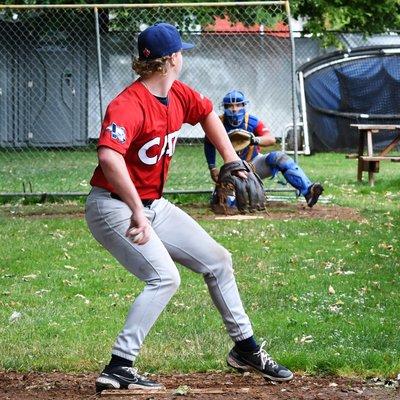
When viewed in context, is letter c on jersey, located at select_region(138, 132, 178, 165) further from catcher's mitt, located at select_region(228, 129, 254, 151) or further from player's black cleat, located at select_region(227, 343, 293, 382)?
catcher's mitt, located at select_region(228, 129, 254, 151)

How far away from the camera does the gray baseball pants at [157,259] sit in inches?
245

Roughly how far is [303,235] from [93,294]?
11.9 feet

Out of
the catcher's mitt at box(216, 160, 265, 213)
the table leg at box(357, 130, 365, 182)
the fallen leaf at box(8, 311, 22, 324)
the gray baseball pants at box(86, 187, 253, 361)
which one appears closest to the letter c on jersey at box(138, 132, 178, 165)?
the gray baseball pants at box(86, 187, 253, 361)

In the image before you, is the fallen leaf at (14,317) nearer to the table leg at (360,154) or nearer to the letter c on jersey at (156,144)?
the letter c on jersey at (156,144)

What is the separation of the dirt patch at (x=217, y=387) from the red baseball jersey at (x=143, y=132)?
3.47 ft

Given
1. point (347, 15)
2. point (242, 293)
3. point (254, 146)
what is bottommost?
point (242, 293)

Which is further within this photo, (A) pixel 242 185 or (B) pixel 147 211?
(A) pixel 242 185

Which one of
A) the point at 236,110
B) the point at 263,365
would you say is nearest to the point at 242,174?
the point at 263,365

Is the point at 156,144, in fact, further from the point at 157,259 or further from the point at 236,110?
the point at 236,110

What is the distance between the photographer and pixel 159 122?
20.6 ft

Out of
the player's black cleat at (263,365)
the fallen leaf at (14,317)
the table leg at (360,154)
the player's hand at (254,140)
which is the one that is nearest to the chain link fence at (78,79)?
the table leg at (360,154)

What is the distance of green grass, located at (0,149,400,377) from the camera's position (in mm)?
7199

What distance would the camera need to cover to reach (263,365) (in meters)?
6.59

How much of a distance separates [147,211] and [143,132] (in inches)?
17.6
